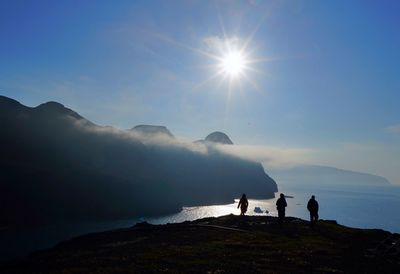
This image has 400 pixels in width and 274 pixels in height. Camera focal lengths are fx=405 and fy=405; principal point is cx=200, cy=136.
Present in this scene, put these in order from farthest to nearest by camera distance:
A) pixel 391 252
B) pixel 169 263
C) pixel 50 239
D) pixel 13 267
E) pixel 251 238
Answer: pixel 50 239, pixel 251 238, pixel 391 252, pixel 13 267, pixel 169 263

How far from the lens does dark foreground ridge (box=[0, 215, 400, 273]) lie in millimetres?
25359

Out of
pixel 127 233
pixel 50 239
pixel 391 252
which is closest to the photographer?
pixel 391 252

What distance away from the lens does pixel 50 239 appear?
153500 mm

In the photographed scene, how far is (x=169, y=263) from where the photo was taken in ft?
86.2

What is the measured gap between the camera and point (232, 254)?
29750 millimetres

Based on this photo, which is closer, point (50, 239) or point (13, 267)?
point (13, 267)

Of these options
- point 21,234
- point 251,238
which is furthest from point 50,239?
point 251,238

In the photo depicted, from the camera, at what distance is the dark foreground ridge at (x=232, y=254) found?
25.4 metres

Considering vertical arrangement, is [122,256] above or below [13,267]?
above

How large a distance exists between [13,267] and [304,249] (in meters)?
22.0

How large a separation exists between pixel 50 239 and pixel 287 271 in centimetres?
14644

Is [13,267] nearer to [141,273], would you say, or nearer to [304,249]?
[141,273]

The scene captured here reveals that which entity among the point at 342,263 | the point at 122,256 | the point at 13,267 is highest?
the point at 342,263

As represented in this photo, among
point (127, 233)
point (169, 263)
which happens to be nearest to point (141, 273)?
point (169, 263)
